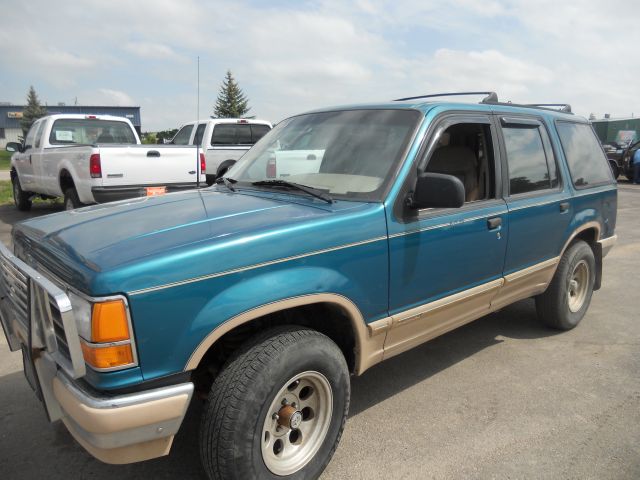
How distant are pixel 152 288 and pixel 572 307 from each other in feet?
13.0

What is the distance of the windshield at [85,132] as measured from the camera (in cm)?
923

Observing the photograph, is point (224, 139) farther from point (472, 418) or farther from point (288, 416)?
point (288, 416)

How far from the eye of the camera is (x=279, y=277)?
7.47 feet

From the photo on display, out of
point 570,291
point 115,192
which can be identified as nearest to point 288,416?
point 570,291

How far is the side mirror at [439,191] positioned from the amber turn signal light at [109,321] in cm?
160

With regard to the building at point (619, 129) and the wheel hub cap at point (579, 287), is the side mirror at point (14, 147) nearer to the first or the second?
the wheel hub cap at point (579, 287)

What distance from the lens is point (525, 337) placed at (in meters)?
4.44

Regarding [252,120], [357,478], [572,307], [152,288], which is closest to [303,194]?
[152,288]

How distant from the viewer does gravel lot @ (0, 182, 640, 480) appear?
8.73ft

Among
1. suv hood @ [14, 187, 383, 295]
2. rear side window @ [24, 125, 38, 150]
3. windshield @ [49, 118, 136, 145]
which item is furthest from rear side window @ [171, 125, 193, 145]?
suv hood @ [14, 187, 383, 295]

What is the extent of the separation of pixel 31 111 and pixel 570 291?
81.2 metres

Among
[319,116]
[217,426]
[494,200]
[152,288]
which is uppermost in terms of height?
[319,116]

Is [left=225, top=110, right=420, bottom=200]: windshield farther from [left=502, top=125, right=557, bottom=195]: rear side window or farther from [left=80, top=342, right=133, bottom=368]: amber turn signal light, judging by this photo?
[left=80, top=342, right=133, bottom=368]: amber turn signal light

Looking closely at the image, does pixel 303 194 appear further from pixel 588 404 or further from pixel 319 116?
pixel 588 404
